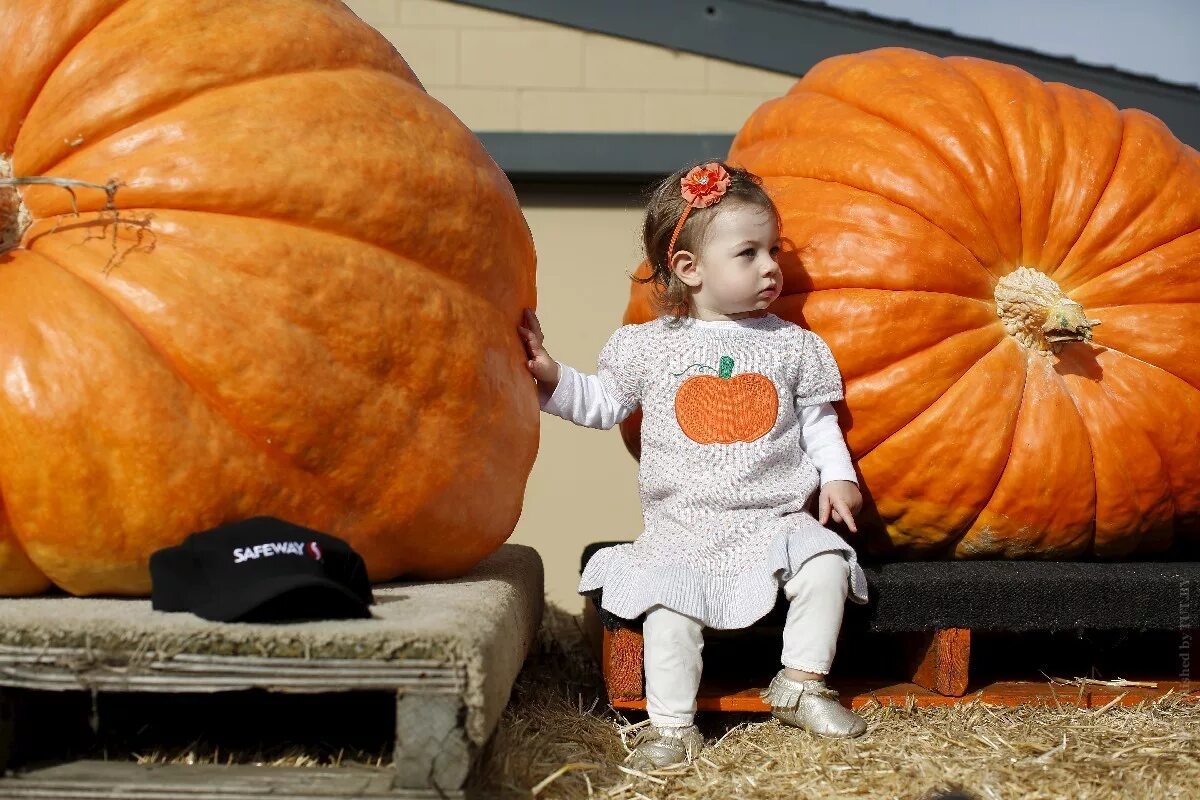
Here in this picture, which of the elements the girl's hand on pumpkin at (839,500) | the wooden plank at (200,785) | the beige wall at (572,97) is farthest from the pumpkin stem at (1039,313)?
the beige wall at (572,97)

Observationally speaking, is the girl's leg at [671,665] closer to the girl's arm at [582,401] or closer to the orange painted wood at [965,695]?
the orange painted wood at [965,695]

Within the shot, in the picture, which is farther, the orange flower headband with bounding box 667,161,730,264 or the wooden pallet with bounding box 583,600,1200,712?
the orange flower headband with bounding box 667,161,730,264

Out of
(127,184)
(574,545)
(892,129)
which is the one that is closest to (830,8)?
(892,129)

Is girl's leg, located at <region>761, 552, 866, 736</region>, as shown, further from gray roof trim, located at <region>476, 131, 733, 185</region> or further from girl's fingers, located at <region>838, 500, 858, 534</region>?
gray roof trim, located at <region>476, 131, 733, 185</region>

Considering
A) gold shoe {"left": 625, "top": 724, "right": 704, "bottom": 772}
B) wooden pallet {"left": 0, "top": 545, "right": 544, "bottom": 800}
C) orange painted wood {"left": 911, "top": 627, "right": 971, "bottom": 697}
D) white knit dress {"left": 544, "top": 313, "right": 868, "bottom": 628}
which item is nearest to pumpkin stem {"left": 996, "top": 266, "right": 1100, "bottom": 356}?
white knit dress {"left": 544, "top": 313, "right": 868, "bottom": 628}

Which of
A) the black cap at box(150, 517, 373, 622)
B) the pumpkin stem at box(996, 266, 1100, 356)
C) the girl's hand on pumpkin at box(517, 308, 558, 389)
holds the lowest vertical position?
the black cap at box(150, 517, 373, 622)

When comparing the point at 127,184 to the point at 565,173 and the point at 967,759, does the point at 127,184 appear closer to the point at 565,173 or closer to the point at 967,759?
the point at 967,759

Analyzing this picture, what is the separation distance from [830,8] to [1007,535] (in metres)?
2.36

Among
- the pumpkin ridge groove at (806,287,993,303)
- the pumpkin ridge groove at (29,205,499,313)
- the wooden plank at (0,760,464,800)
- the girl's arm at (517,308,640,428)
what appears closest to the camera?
the wooden plank at (0,760,464,800)

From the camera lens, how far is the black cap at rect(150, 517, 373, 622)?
164cm

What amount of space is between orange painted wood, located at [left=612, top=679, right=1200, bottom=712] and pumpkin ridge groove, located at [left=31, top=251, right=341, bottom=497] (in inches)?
32.4

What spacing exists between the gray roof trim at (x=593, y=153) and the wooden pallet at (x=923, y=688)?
2205 millimetres

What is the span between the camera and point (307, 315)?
6.41 ft

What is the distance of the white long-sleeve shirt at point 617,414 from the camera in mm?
2477
